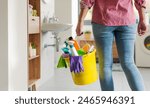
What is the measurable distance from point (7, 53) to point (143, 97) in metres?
0.88

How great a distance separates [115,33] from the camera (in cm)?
169

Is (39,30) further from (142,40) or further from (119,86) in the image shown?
(142,40)

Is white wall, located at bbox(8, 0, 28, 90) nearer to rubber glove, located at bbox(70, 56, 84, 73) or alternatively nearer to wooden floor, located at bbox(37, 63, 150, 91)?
rubber glove, located at bbox(70, 56, 84, 73)

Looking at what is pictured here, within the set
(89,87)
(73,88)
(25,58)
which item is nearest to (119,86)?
(89,87)

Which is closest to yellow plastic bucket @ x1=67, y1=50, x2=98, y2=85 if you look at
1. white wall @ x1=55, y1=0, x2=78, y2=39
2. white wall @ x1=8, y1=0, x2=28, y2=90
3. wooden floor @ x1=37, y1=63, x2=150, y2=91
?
white wall @ x1=8, y1=0, x2=28, y2=90

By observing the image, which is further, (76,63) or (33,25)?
(33,25)

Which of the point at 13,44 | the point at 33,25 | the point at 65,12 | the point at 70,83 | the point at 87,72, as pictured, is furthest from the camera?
the point at 65,12

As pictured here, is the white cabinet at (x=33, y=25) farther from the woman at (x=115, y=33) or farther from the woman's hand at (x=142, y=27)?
the woman's hand at (x=142, y=27)

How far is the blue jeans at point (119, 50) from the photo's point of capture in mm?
1621

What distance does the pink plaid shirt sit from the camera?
164cm

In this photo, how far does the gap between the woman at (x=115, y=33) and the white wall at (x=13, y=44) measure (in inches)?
18.5

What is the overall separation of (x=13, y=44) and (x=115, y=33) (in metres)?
0.68

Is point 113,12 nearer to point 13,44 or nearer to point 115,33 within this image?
point 115,33

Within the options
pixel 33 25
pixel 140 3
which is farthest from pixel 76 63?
pixel 33 25
